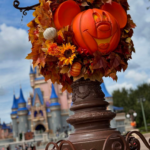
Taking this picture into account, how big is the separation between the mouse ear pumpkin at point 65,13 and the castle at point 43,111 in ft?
74.2

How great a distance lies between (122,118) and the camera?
21562mm

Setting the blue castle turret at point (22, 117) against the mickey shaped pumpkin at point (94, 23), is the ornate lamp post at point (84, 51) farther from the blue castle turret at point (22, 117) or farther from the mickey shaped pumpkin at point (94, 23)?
the blue castle turret at point (22, 117)

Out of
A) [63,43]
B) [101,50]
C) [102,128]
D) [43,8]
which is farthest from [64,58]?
[102,128]

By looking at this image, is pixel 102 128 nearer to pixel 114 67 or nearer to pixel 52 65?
pixel 114 67

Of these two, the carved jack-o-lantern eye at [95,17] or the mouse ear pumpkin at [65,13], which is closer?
the carved jack-o-lantern eye at [95,17]

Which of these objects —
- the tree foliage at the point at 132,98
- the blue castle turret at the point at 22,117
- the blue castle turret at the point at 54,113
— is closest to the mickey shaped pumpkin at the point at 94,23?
the blue castle turret at the point at 54,113

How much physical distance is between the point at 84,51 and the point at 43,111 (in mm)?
23869

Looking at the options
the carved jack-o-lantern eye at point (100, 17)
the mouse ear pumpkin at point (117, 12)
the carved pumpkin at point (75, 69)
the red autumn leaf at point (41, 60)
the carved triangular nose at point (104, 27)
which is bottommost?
the carved pumpkin at point (75, 69)

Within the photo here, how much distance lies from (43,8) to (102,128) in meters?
1.13

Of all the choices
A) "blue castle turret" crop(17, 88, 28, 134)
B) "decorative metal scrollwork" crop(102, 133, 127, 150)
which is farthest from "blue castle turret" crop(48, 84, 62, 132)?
"decorative metal scrollwork" crop(102, 133, 127, 150)

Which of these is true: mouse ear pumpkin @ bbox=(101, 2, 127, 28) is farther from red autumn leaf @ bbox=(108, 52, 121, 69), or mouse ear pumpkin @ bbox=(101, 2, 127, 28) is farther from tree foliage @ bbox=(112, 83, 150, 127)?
tree foliage @ bbox=(112, 83, 150, 127)

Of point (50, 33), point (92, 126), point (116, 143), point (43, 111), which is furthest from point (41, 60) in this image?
point (43, 111)

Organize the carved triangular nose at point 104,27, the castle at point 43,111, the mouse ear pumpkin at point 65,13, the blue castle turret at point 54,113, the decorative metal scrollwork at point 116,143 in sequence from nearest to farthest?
1. the decorative metal scrollwork at point 116,143
2. the carved triangular nose at point 104,27
3. the mouse ear pumpkin at point 65,13
4. the blue castle turret at point 54,113
5. the castle at point 43,111

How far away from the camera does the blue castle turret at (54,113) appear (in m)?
23.8
